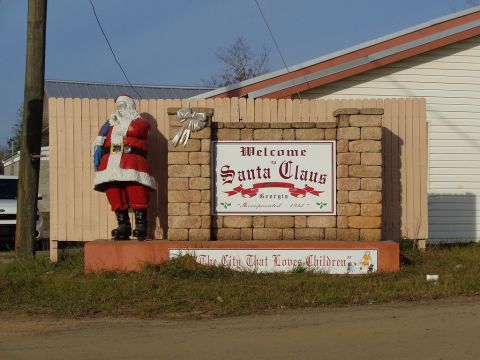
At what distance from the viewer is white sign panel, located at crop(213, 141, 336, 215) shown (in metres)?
10.1

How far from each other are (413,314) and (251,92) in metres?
6.16

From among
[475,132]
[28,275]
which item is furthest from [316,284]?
[475,132]

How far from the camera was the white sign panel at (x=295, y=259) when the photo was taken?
9656mm

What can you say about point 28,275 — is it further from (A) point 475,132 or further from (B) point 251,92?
(A) point 475,132

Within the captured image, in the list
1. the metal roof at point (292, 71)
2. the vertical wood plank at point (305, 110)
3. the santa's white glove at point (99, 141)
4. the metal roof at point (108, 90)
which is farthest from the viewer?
the metal roof at point (108, 90)

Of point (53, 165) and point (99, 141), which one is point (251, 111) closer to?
point (99, 141)

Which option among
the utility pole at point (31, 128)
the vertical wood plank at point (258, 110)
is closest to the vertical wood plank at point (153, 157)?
the vertical wood plank at point (258, 110)

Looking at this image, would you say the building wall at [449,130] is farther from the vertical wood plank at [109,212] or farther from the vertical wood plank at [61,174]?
the vertical wood plank at [61,174]

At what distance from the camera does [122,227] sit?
10000mm

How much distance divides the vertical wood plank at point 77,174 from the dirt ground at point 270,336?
291 cm

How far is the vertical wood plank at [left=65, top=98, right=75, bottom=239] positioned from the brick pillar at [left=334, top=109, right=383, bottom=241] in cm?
403

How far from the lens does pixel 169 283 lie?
895cm

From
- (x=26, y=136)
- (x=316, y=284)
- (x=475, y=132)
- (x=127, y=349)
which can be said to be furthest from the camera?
(x=475, y=132)

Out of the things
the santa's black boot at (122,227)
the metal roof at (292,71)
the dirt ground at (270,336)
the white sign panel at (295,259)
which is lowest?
the dirt ground at (270,336)
